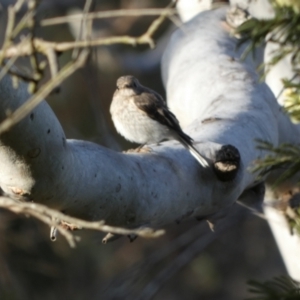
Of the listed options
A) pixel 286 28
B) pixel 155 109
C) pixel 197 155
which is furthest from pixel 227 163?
pixel 155 109

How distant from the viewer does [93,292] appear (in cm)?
763

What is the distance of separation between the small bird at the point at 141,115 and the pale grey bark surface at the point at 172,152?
6.8 inches

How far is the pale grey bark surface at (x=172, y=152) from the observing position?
83.7 inches

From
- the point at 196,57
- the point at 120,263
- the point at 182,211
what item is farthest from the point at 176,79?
the point at 120,263

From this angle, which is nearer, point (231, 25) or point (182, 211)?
point (182, 211)

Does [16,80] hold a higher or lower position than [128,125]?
higher

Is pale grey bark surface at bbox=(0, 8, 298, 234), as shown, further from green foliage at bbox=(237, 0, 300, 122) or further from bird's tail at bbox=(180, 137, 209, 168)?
green foliage at bbox=(237, 0, 300, 122)

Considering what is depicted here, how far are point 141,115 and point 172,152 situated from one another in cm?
122

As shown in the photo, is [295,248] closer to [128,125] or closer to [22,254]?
[128,125]

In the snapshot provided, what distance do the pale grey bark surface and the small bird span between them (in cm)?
17

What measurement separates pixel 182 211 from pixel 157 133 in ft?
4.15

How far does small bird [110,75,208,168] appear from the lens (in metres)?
3.96

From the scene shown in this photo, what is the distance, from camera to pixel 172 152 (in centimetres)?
296

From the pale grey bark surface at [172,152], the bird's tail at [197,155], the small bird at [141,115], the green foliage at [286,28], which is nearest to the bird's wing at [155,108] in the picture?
the small bird at [141,115]
